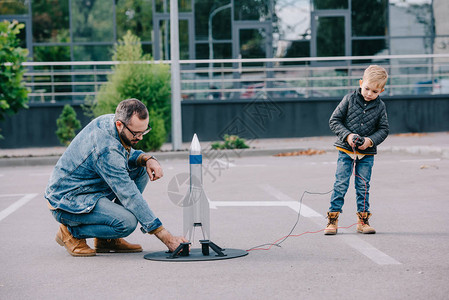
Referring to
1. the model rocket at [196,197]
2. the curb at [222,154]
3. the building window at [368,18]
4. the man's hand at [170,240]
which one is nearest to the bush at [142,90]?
the curb at [222,154]

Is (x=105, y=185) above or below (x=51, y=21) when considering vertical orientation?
below

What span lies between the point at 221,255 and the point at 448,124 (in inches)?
732

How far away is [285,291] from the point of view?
16.7ft

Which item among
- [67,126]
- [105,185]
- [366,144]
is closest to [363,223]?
[366,144]

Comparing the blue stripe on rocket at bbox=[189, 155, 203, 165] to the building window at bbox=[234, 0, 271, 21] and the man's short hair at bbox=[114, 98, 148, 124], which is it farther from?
the building window at bbox=[234, 0, 271, 21]

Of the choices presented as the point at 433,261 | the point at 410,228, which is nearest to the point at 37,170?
the point at 410,228

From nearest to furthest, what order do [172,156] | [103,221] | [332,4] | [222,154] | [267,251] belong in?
[103,221], [267,251], [172,156], [222,154], [332,4]

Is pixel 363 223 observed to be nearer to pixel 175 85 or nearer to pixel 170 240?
pixel 170 240

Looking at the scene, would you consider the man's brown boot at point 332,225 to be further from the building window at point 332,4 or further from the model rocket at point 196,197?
the building window at point 332,4

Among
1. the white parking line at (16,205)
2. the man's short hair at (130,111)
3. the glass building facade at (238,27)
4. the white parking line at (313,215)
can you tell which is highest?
the glass building facade at (238,27)

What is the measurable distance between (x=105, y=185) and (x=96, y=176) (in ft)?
0.41

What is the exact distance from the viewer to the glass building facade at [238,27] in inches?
1004

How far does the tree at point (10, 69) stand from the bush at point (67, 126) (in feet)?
8.76

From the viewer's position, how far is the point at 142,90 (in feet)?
60.1
